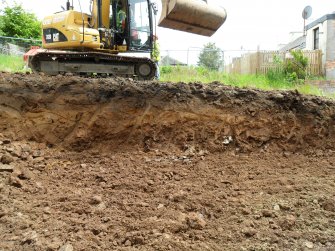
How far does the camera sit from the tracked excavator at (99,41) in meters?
8.98

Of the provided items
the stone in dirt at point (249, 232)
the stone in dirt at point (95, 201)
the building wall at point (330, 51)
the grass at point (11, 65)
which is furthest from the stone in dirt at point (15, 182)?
the building wall at point (330, 51)

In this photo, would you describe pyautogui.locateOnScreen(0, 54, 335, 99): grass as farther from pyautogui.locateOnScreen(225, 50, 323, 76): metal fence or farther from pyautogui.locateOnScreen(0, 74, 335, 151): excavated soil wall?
pyautogui.locateOnScreen(0, 74, 335, 151): excavated soil wall

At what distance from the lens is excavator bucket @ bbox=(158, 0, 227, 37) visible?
14.7ft

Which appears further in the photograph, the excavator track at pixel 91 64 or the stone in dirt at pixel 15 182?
the excavator track at pixel 91 64

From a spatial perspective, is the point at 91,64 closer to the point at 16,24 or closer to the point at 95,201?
the point at 95,201

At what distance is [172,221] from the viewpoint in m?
2.94

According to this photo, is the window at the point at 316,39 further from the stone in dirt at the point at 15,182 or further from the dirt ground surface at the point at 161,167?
the stone in dirt at the point at 15,182

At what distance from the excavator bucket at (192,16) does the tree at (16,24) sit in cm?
2414

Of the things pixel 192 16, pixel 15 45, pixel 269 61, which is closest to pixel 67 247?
pixel 192 16

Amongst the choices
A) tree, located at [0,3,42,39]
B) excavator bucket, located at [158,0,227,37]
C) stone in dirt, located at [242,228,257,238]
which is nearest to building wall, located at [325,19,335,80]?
excavator bucket, located at [158,0,227,37]

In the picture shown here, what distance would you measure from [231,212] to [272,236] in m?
0.46

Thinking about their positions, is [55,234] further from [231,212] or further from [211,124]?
[211,124]

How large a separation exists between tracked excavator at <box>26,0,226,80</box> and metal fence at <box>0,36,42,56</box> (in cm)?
1134

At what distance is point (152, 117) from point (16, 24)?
25012 millimetres
